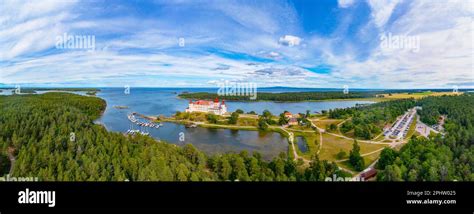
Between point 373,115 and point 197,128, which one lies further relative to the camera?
point 197,128

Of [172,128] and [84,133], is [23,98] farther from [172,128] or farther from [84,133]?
[172,128]

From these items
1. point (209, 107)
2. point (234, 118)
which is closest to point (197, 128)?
point (209, 107)

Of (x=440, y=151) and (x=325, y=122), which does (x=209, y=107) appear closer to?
(x=325, y=122)

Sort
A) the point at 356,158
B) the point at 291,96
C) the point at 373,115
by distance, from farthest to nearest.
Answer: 1. the point at 291,96
2. the point at 373,115
3. the point at 356,158

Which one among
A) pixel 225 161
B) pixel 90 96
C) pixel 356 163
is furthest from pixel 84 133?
pixel 356 163

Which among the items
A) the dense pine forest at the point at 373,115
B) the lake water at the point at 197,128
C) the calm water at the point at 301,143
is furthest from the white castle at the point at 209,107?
the dense pine forest at the point at 373,115

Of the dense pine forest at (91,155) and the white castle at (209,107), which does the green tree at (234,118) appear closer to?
the white castle at (209,107)
